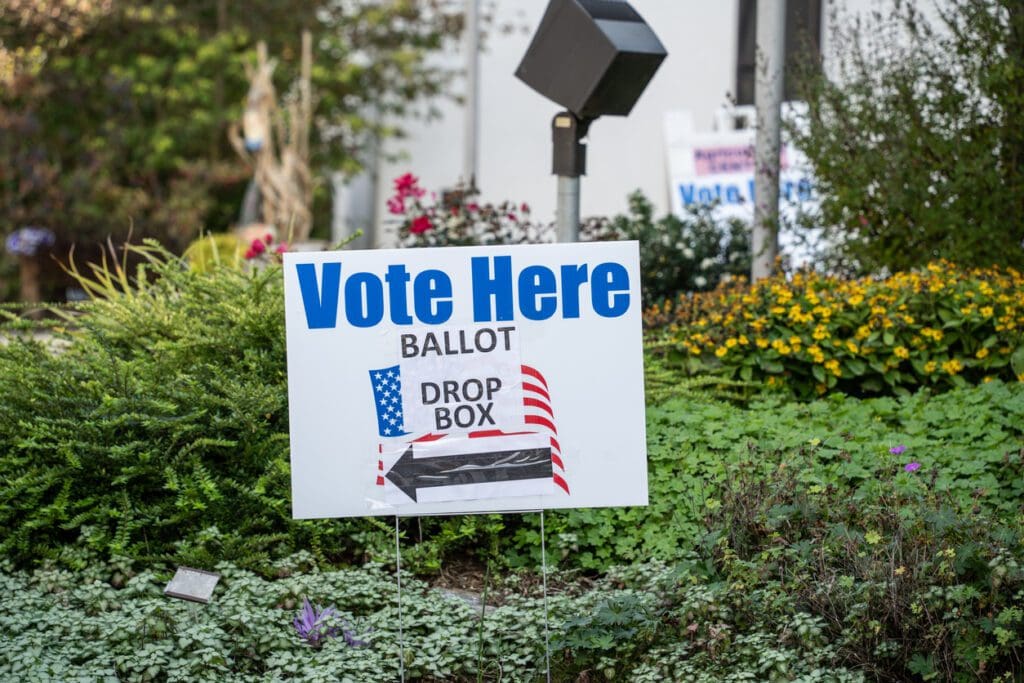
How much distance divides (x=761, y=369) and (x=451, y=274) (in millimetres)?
2976

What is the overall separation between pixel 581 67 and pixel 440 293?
192 centimetres

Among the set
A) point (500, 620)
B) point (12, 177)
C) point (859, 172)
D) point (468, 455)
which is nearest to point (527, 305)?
point (468, 455)

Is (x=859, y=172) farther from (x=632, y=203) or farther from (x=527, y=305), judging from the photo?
(x=527, y=305)

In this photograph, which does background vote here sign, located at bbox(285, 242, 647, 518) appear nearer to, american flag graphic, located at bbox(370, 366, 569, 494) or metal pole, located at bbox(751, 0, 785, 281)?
american flag graphic, located at bbox(370, 366, 569, 494)

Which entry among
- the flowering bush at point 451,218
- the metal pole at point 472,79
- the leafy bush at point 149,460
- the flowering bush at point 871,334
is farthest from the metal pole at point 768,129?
the metal pole at point 472,79

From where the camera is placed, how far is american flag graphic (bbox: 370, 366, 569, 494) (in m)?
3.83

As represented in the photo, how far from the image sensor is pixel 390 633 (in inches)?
162

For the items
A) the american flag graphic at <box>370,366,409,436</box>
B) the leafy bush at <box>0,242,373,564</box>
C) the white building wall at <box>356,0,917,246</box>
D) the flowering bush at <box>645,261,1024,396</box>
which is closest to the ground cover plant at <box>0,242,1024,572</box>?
→ the leafy bush at <box>0,242,373,564</box>

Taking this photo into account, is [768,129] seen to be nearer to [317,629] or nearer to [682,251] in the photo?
[682,251]

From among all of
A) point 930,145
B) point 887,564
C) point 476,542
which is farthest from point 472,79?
point 887,564

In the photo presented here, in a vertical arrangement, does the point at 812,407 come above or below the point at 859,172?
below

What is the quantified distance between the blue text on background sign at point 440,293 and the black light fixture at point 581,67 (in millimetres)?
1653

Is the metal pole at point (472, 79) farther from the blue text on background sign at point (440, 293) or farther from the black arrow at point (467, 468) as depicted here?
the black arrow at point (467, 468)

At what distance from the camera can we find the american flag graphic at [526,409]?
3.83 m
